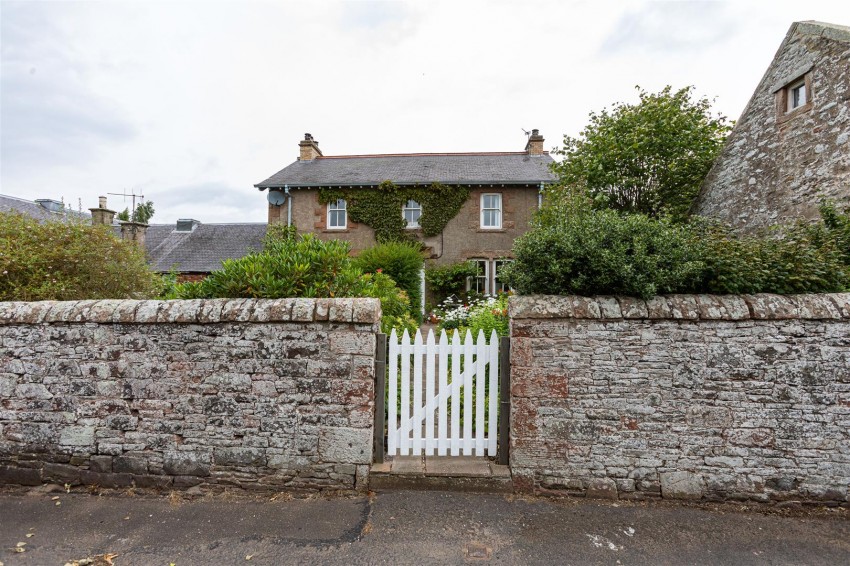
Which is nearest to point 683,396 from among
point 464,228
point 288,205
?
point 464,228

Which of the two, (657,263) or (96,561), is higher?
(657,263)

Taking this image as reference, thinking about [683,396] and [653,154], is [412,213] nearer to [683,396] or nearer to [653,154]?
[653,154]

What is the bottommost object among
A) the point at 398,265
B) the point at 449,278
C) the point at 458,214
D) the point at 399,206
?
the point at 449,278

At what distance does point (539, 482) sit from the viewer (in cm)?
389

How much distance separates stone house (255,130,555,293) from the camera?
1627cm

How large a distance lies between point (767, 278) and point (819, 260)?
628 millimetres

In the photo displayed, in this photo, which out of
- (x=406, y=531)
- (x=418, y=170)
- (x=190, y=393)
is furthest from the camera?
(x=418, y=170)

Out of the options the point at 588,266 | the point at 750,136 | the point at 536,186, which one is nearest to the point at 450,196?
the point at 536,186

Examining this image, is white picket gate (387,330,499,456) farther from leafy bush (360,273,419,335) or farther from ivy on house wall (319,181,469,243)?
ivy on house wall (319,181,469,243)

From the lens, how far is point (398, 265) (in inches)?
530

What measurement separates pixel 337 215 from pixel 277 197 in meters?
2.65

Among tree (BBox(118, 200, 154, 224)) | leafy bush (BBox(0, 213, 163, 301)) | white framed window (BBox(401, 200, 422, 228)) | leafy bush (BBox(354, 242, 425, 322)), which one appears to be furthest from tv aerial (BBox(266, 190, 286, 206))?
tree (BBox(118, 200, 154, 224))

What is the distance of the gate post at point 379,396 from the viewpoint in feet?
13.2

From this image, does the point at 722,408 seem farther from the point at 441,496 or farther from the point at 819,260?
the point at 441,496
